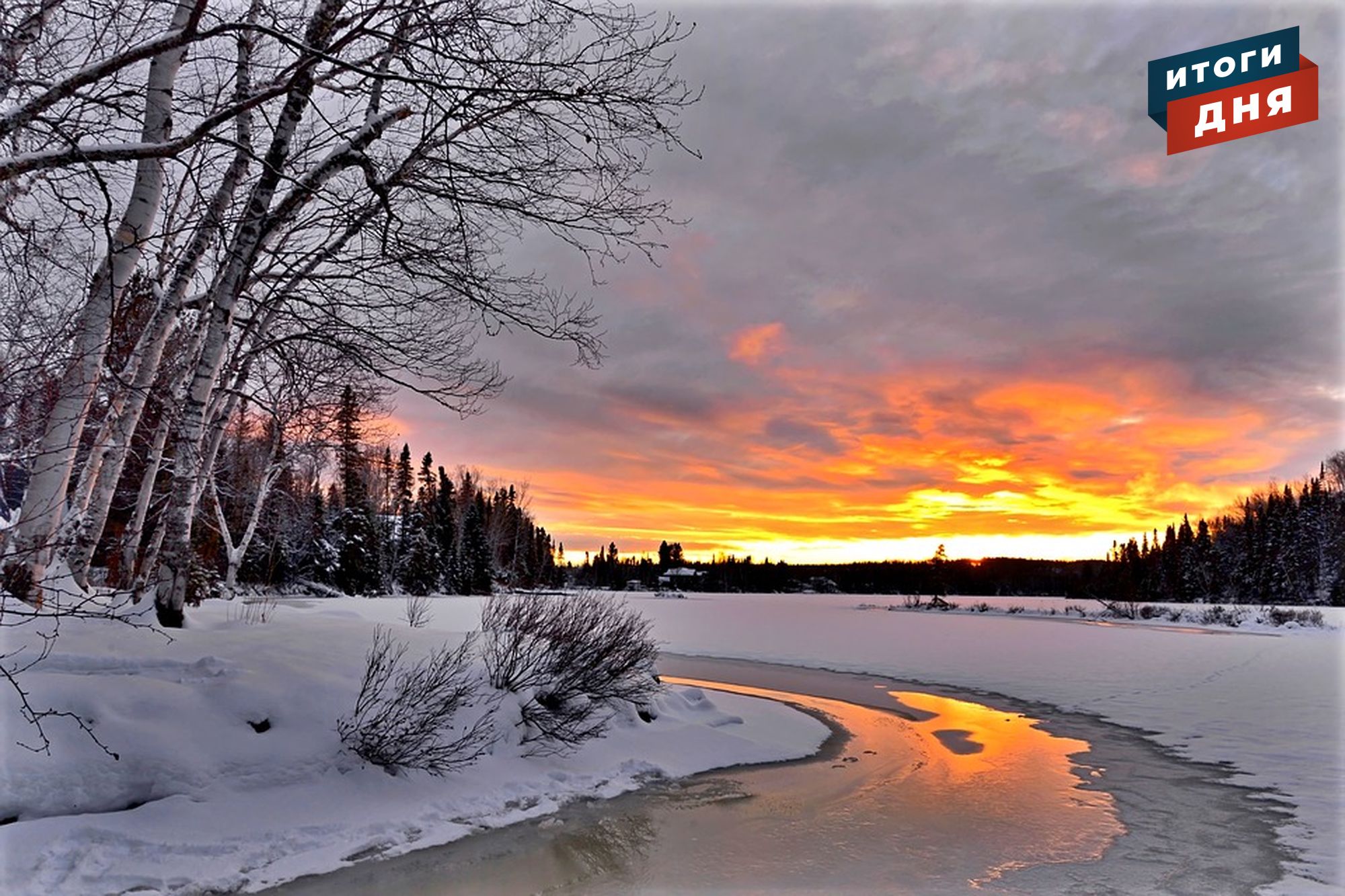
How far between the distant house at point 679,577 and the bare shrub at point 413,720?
5232 inches

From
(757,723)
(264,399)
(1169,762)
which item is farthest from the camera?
(757,723)

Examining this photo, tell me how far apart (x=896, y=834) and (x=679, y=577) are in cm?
15223

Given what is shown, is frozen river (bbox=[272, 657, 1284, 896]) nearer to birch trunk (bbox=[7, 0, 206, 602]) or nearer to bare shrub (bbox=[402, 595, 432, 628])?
birch trunk (bbox=[7, 0, 206, 602])

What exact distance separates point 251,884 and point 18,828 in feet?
5.45

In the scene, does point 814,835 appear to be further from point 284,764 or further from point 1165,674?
point 1165,674

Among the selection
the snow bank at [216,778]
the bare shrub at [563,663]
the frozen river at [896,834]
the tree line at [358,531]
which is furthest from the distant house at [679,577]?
the snow bank at [216,778]

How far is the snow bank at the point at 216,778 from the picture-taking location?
5902mm

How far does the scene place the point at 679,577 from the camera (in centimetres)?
15825

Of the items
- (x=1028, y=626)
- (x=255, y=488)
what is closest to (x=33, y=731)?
(x=255, y=488)

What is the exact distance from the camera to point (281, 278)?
8664 mm

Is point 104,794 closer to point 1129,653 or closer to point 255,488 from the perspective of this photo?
point 255,488

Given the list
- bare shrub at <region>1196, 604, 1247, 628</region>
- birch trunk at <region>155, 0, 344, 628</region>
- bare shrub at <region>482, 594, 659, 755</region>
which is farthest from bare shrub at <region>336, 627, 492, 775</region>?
bare shrub at <region>1196, 604, 1247, 628</region>

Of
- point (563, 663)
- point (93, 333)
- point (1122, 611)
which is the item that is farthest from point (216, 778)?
point (1122, 611)

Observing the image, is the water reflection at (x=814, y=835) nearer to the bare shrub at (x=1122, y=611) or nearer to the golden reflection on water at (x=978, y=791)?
the golden reflection on water at (x=978, y=791)
